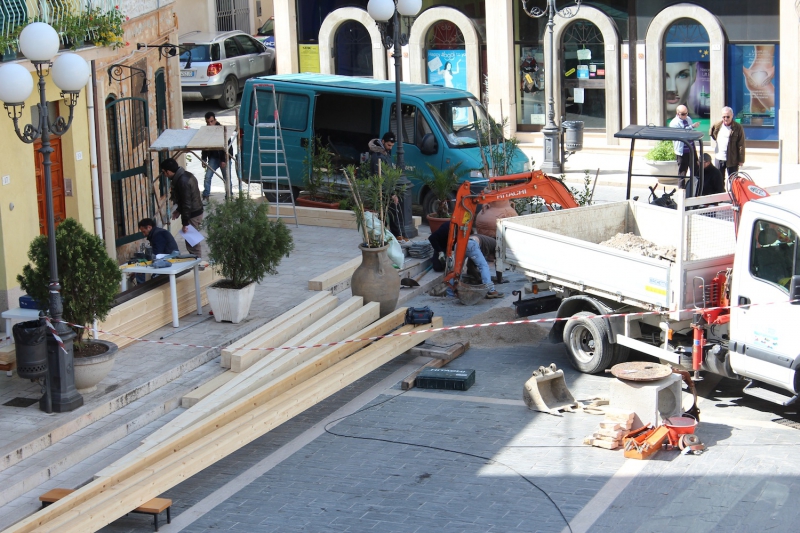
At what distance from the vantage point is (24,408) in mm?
10797

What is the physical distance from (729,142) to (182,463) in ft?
43.2

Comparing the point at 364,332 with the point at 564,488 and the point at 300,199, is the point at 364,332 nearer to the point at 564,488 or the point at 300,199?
the point at 564,488

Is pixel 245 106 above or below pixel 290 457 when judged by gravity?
above

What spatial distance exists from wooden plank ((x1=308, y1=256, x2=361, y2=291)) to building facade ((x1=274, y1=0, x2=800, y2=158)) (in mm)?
10471

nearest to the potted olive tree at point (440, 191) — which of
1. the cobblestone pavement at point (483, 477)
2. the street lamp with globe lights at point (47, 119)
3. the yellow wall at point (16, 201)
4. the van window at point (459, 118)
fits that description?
the van window at point (459, 118)

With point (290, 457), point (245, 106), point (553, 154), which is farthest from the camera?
point (553, 154)

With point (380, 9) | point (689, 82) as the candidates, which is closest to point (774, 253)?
point (380, 9)

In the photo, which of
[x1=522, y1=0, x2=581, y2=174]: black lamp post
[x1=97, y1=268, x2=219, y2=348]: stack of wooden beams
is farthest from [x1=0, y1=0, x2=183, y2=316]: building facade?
[x1=522, y1=0, x2=581, y2=174]: black lamp post

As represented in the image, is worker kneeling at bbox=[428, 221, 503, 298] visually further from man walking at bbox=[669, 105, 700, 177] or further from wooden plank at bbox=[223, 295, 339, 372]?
man walking at bbox=[669, 105, 700, 177]

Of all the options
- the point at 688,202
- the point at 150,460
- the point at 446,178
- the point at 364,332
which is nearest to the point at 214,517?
the point at 150,460

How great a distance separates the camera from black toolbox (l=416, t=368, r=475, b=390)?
11.9m

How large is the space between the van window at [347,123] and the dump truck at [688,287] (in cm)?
764

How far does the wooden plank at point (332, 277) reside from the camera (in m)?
14.8

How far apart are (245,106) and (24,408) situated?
11.9 meters
